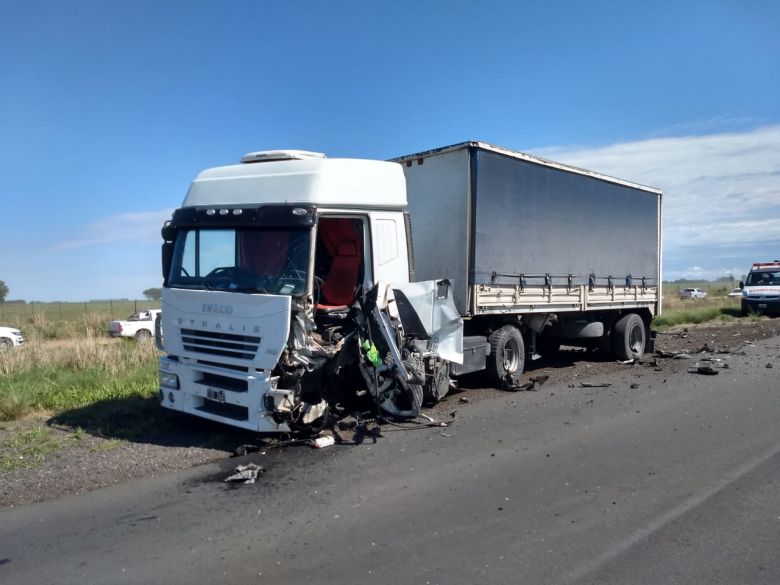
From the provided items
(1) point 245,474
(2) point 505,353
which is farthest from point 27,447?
(2) point 505,353

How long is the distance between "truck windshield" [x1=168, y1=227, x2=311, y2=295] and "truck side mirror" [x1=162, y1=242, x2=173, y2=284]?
66 mm

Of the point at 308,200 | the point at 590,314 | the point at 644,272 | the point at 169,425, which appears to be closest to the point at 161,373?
the point at 169,425

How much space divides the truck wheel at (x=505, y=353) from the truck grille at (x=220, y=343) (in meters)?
4.61

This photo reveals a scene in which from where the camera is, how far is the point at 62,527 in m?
4.95

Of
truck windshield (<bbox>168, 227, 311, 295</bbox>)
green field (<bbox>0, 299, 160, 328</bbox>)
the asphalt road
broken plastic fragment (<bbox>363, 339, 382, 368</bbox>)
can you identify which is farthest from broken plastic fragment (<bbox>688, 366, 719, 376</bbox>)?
green field (<bbox>0, 299, 160, 328</bbox>)

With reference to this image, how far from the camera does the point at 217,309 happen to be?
7.00 m

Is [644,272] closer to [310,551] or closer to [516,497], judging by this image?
[516,497]

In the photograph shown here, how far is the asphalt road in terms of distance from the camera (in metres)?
4.16

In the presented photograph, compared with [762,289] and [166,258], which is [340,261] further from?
[762,289]

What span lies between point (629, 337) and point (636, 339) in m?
0.61

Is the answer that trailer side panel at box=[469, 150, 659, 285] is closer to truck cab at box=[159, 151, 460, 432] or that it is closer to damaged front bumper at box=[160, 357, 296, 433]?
truck cab at box=[159, 151, 460, 432]

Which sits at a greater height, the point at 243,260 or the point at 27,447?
the point at 243,260

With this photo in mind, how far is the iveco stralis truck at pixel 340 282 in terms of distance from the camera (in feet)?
22.4

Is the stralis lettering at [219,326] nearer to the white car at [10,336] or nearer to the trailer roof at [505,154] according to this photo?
the trailer roof at [505,154]
